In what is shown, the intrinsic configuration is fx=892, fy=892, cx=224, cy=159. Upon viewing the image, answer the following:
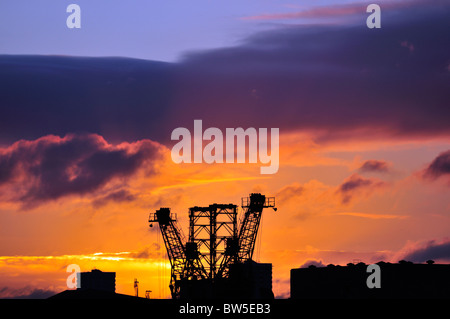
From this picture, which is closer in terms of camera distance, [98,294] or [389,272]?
[98,294]
